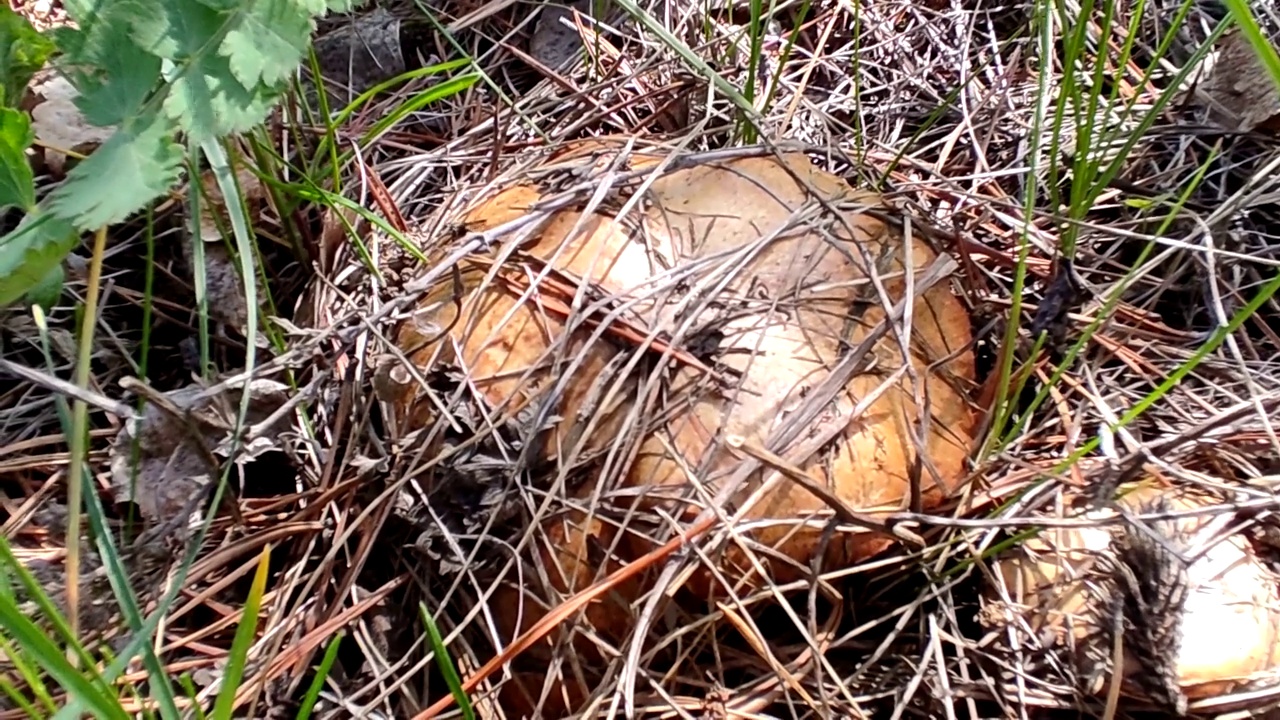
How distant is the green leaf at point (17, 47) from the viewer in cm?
96

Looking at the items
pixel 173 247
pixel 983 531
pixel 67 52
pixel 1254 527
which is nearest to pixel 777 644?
pixel 983 531

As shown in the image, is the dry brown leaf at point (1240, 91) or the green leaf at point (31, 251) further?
the dry brown leaf at point (1240, 91)

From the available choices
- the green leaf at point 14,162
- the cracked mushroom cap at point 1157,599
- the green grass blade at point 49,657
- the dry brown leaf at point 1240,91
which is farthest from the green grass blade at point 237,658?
the dry brown leaf at point 1240,91

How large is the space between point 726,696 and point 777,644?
0.31 ft

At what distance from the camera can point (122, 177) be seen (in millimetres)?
819

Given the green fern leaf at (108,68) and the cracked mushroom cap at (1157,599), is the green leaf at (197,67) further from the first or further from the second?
the cracked mushroom cap at (1157,599)

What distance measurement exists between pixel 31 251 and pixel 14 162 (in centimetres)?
11

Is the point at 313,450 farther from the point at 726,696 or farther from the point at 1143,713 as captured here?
the point at 1143,713

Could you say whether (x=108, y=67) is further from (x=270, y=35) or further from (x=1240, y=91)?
(x=1240, y=91)

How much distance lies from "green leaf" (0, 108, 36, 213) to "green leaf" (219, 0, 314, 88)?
0.23 m

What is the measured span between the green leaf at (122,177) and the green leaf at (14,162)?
2.8 inches

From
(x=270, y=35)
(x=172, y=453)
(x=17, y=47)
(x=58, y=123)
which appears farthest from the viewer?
(x=58, y=123)

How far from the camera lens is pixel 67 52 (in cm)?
87

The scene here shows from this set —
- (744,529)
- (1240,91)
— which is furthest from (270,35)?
(1240,91)
